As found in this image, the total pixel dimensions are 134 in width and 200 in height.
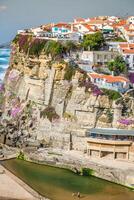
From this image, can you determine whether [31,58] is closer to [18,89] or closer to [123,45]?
[18,89]

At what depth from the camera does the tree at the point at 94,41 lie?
28547 millimetres

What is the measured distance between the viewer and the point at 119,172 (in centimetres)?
2225

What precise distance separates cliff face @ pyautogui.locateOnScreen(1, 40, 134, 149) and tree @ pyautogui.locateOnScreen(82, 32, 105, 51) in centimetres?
216

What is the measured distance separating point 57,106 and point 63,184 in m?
5.71

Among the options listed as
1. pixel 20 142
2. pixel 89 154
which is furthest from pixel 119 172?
pixel 20 142

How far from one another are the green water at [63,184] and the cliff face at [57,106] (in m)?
2.42

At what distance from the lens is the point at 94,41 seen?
1128 inches

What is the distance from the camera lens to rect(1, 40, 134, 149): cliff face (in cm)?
2528

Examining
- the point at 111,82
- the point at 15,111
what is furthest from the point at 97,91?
the point at 15,111

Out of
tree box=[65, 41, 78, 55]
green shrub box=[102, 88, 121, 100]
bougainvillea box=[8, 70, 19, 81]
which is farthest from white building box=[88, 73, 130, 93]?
bougainvillea box=[8, 70, 19, 81]

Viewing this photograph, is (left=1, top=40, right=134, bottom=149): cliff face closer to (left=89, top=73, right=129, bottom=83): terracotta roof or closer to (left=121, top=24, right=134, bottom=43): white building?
(left=89, top=73, right=129, bottom=83): terracotta roof

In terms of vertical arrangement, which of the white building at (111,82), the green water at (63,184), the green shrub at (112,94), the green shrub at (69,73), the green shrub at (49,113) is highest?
the green shrub at (69,73)

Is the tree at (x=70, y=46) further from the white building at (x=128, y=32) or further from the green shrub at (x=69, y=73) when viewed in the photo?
the white building at (x=128, y=32)

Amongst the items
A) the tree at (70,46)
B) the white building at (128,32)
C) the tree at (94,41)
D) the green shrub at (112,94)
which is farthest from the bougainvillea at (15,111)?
the white building at (128,32)
